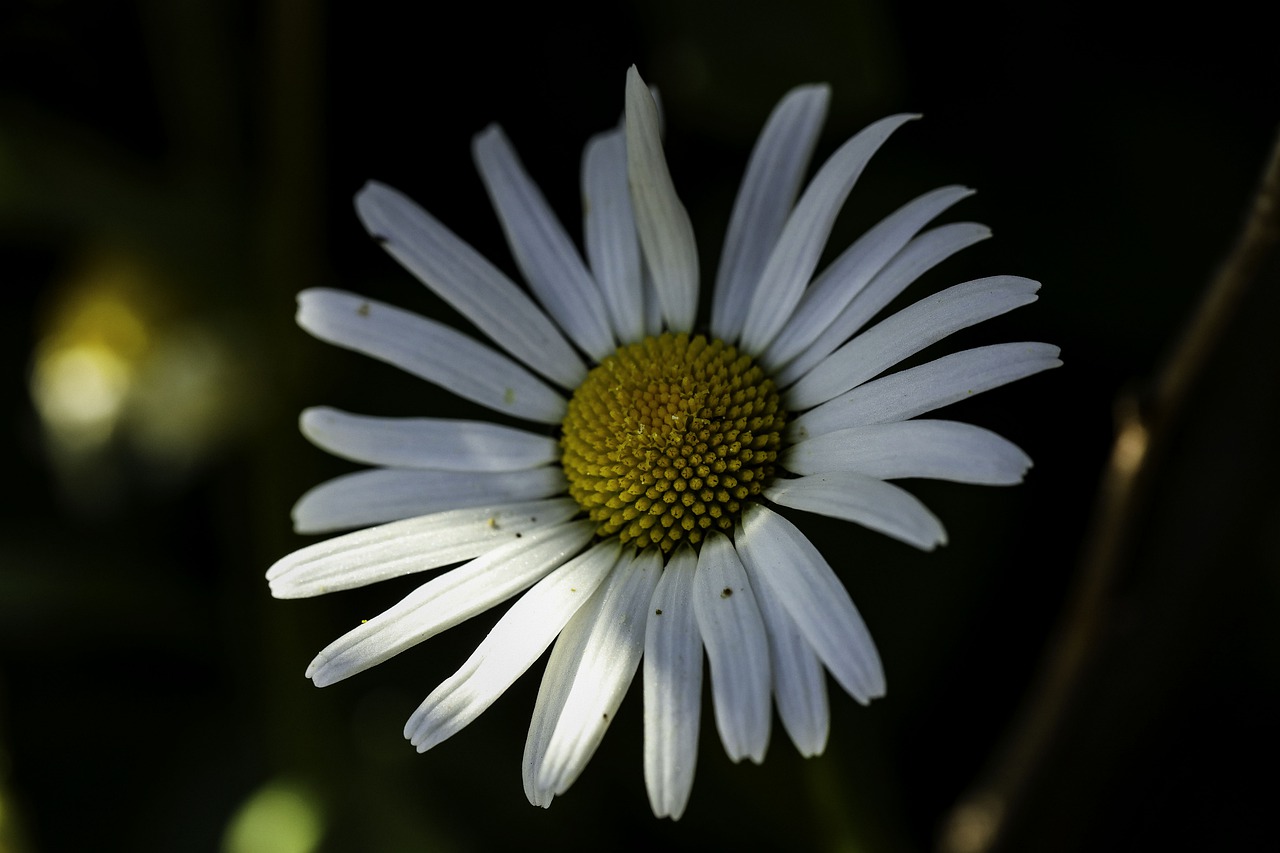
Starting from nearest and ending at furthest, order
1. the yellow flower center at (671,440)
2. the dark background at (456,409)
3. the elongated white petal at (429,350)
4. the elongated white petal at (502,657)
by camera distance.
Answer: the elongated white petal at (502,657)
the yellow flower center at (671,440)
the elongated white petal at (429,350)
the dark background at (456,409)

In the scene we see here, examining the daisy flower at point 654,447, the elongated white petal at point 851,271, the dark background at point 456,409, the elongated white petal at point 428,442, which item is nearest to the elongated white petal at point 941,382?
the daisy flower at point 654,447

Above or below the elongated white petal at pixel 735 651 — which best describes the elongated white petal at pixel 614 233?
above

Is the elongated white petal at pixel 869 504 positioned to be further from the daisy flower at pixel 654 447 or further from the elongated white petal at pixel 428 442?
the elongated white petal at pixel 428 442

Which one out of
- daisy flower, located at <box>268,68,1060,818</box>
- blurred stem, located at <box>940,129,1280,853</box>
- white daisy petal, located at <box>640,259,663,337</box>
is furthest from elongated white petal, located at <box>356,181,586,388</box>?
blurred stem, located at <box>940,129,1280,853</box>

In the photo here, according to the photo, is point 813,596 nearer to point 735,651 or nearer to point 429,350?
point 735,651

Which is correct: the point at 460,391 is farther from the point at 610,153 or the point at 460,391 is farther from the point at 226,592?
the point at 226,592
